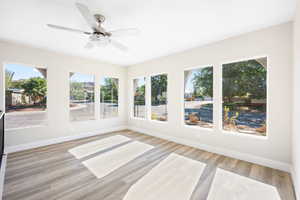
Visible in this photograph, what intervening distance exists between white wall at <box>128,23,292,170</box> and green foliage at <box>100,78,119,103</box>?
241 centimetres

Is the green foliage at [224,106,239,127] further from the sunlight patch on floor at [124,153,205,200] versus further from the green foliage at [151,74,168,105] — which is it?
the green foliage at [151,74,168,105]

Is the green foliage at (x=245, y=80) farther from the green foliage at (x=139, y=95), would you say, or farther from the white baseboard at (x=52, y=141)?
the white baseboard at (x=52, y=141)

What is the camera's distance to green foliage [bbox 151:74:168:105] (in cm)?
447

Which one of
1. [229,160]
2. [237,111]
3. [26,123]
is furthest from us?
[26,123]

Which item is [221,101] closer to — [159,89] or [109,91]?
[159,89]

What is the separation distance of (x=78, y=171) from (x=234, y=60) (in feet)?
12.6

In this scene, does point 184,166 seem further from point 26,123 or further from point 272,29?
point 26,123

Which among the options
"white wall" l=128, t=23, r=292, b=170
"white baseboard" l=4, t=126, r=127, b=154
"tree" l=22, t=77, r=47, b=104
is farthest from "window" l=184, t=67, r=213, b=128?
"tree" l=22, t=77, r=47, b=104

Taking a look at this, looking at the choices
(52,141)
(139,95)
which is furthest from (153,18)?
(52,141)

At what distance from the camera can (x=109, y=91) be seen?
527cm

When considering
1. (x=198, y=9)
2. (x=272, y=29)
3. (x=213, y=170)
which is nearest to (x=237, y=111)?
(x=213, y=170)

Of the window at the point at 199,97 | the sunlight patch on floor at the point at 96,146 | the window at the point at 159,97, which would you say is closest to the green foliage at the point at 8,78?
the sunlight patch on floor at the point at 96,146

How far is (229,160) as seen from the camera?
110 inches

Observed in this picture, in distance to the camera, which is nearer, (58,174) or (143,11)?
(143,11)
